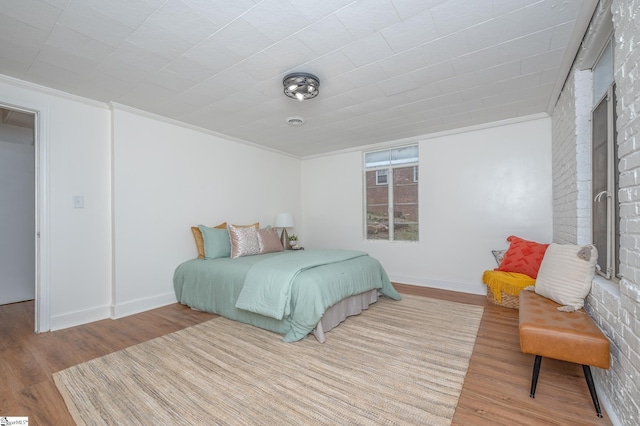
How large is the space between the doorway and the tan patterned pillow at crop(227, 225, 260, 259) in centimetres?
258

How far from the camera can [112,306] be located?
320 centimetres

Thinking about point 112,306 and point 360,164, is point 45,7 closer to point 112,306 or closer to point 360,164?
point 112,306

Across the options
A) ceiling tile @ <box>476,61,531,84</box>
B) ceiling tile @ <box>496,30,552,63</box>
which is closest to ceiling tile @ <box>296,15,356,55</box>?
ceiling tile @ <box>496,30,552,63</box>

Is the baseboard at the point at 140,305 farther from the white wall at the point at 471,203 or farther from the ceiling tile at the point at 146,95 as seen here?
the white wall at the point at 471,203

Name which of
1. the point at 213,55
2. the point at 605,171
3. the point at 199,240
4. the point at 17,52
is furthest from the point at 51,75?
the point at 605,171

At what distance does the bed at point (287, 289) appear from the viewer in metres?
2.54

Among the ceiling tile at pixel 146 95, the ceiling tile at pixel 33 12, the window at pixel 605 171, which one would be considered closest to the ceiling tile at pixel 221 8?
the ceiling tile at pixel 33 12

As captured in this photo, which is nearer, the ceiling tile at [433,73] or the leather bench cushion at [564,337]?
the leather bench cushion at [564,337]

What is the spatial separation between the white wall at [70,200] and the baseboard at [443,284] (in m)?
4.10

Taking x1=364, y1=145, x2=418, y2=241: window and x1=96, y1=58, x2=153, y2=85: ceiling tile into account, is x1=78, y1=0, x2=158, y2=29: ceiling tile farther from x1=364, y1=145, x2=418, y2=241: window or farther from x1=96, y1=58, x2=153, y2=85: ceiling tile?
x1=364, y1=145, x2=418, y2=241: window

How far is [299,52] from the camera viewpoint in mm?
2207

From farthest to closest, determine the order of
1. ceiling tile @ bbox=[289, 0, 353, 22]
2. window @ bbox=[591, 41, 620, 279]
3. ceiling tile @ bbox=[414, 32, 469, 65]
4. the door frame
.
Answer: the door frame < ceiling tile @ bbox=[414, 32, 469, 65] < window @ bbox=[591, 41, 620, 279] < ceiling tile @ bbox=[289, 0, 353, 22]

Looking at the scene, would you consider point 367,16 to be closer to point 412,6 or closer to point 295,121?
point 412,6

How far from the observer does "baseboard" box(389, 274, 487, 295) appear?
4.06 metres
